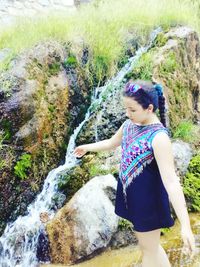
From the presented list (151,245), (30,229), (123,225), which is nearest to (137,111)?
(151,245)

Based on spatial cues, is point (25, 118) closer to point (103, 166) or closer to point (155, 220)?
point (103, 166)

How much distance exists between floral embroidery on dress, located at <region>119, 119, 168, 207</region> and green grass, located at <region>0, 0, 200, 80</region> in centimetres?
329

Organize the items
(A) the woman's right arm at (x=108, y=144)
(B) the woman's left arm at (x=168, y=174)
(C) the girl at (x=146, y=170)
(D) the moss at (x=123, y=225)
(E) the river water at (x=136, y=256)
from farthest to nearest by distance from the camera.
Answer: (D) the moss at (x=123, y=225), (E) the river water at (x=136, y=256), (A) the woman's right arm at (x=108, y=144), (C) the girl at (x=146, y=170), (B) the woman's left arm at (x=168, y=174)

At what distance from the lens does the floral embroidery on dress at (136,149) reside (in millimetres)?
2906

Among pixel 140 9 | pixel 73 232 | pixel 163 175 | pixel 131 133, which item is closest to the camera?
pixel 163 175

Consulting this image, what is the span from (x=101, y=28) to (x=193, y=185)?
293cm

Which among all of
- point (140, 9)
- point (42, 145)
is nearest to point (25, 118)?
point (42, 145)

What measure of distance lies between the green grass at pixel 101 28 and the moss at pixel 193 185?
1.85 m

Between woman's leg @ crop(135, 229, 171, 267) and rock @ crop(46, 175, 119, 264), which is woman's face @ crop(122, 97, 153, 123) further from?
rock @ crop(46, 175, 119, 264)

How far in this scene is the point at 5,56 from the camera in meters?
6.07

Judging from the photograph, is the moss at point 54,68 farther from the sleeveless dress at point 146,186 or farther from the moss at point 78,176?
the sleeveless dress at point 146,186

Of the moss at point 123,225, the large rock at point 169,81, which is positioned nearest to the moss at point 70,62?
the large rock at point 169,81

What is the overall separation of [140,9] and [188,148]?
9.92ft

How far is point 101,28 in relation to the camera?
7230 millimetres
